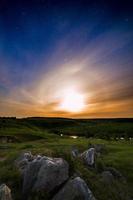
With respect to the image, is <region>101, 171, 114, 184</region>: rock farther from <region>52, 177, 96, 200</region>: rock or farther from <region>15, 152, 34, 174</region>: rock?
<region>15, 152, 34, 174</region>: rock

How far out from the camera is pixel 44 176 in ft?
80.8

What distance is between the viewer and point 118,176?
117ft

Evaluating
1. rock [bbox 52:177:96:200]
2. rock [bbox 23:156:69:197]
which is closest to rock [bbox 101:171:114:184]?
rock [bbox 23:156:69:197]

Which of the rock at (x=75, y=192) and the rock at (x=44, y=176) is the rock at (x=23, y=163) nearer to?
the rock at (x=44, y=176)

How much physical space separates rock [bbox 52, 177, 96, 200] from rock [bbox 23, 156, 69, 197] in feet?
3.16

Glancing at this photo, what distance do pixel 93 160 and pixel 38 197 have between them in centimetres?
1184

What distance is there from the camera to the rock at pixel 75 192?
2261cm

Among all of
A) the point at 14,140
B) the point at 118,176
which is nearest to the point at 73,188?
the point at 118,176

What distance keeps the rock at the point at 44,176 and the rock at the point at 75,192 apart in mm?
964

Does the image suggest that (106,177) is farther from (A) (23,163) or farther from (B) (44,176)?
(B) (44,176)

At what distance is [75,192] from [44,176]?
3018 millimetres

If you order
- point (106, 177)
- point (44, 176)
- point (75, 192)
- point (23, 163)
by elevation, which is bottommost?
point (75, 192)

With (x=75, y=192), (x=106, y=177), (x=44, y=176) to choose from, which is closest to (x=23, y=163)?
(x=44, y=176)

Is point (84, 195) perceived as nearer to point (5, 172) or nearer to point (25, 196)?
point (25, 196)
